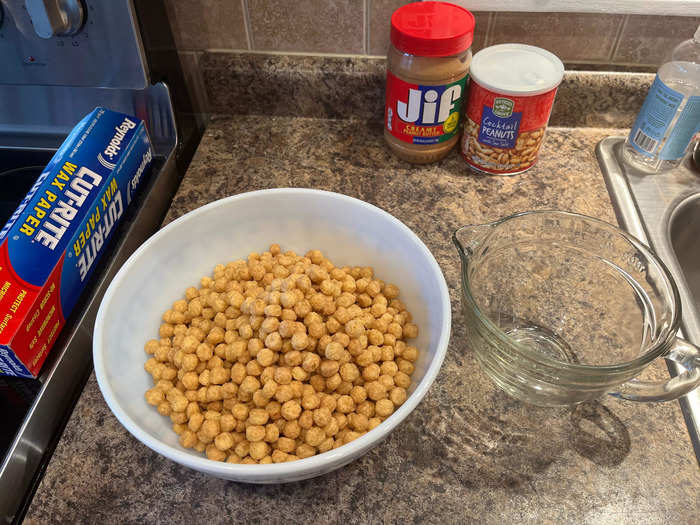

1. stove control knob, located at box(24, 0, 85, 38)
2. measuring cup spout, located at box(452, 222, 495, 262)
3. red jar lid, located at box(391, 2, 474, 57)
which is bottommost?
measuring cup spout, located at box(452, 222, 495, 262)

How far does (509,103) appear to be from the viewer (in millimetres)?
852

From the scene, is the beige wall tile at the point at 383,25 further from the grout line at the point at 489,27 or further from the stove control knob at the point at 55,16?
the stove control knob at the point at 55,16

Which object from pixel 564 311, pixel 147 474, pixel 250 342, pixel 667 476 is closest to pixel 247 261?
pixel 250 342

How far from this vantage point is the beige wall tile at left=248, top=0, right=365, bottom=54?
0.95 m

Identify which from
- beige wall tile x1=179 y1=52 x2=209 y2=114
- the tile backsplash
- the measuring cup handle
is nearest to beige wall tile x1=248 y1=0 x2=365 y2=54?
the tile backsplash

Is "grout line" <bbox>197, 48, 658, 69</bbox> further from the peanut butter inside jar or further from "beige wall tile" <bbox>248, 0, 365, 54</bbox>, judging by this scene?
the peanut butter inside jar

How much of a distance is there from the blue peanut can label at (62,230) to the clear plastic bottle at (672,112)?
2.75ft

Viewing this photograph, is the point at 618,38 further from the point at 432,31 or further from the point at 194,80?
the point at 194,80

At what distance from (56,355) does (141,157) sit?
35 centimetres

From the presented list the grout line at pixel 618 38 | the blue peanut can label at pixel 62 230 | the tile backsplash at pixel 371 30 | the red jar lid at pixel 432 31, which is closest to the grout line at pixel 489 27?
the tile backsplash at pixel 371 30

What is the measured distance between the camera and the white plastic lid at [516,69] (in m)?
0.84

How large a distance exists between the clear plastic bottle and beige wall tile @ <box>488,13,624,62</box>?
4.4 inches

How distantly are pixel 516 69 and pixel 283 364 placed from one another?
59 cm

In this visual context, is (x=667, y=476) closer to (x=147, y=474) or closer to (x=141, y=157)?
(x=147, y=474)
